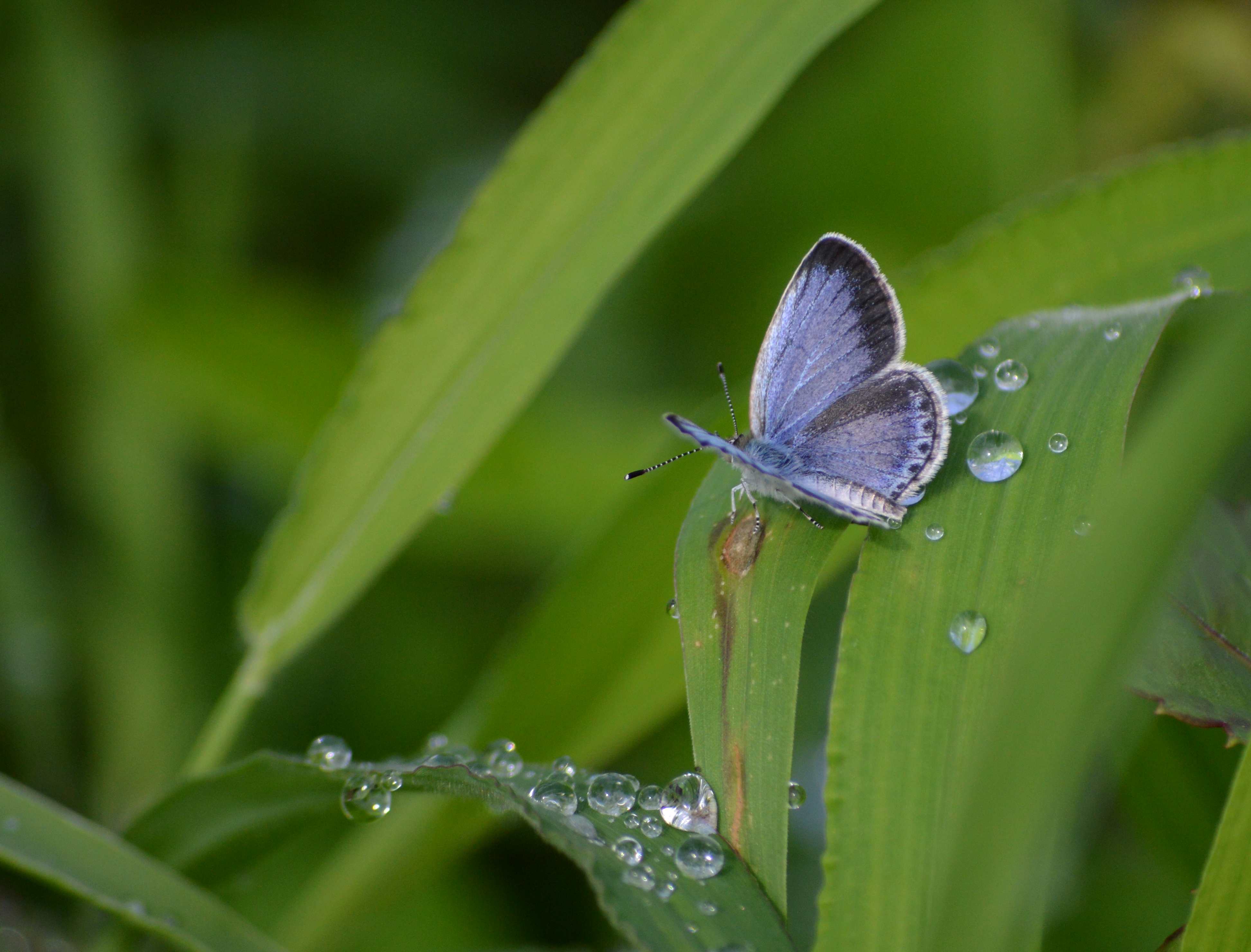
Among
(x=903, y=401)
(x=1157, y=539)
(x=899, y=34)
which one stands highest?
(x=899, y=34)

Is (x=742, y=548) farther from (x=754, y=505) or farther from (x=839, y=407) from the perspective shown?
(x=839, y=407)

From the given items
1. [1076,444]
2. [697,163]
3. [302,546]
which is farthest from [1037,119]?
[302,546]

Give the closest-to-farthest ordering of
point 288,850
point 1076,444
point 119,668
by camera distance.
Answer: point 1076,444 → point 288,850 → point 119,668

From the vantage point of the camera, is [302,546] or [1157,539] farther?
[302,546]

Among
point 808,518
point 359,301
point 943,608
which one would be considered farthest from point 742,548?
point 359,301

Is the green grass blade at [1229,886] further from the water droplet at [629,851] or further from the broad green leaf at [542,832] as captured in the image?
the water droplet at [629,851]

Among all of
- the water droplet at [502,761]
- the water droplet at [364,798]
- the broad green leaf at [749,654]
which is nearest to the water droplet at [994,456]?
the broad green leaf at [749,654]

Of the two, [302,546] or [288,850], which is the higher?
[302,546]

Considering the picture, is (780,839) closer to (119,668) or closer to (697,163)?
(697,163)
